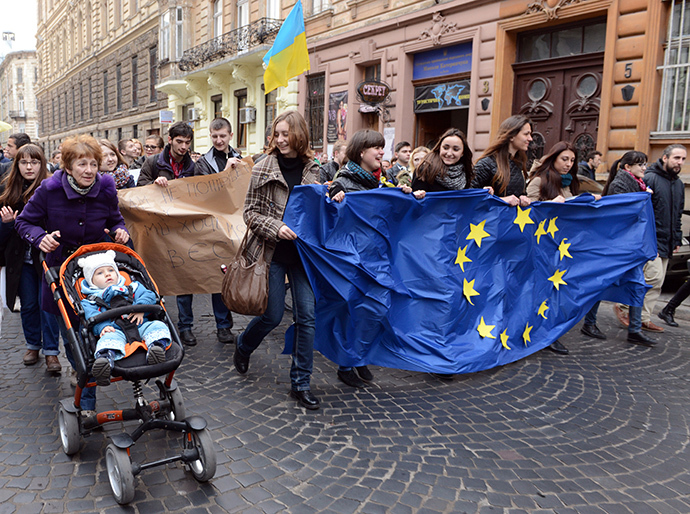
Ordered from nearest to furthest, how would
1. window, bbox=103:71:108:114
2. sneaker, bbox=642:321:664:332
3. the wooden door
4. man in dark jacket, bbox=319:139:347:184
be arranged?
sneaker, bbox=642:321:664:332
man in dark jacket, bbox=319:139:347:184
the wooden door
window, bbox=103:71:108:114

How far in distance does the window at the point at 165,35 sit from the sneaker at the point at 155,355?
86.3 ft

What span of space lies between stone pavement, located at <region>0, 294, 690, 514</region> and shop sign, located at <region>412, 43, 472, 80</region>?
32.3ft

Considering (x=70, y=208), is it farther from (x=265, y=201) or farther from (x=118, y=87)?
(x=118, y=87)

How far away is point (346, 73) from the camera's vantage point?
1656 centimetres

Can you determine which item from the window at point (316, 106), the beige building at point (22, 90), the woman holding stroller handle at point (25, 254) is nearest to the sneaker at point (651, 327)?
the woman holding stroller handle at point (25, 254)

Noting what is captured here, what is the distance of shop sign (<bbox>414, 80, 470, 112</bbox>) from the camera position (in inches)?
534

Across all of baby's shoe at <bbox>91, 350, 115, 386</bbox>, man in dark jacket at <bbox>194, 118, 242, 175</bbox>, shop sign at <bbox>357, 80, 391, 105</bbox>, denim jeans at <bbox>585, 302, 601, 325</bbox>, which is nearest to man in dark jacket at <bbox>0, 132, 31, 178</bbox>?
man in dark jacket at <bbox>194, 118, 242, 175</bbox>

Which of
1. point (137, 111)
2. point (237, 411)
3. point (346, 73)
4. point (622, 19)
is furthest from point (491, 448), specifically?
point (137, 111)

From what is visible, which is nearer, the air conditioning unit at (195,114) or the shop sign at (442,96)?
the shop sign at (442,96)

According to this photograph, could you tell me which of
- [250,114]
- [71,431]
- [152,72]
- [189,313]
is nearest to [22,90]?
[152,72]

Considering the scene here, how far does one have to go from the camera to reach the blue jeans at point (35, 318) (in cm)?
471

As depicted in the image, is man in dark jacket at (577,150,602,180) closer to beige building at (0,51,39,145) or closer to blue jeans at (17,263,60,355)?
A: blue jeans at (17,263,60,355)

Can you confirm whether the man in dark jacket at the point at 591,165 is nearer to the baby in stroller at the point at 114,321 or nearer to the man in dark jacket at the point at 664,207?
the man in dark jacket at the point at 664,207

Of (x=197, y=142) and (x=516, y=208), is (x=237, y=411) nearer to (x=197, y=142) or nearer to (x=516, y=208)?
(x=516, y=208)
